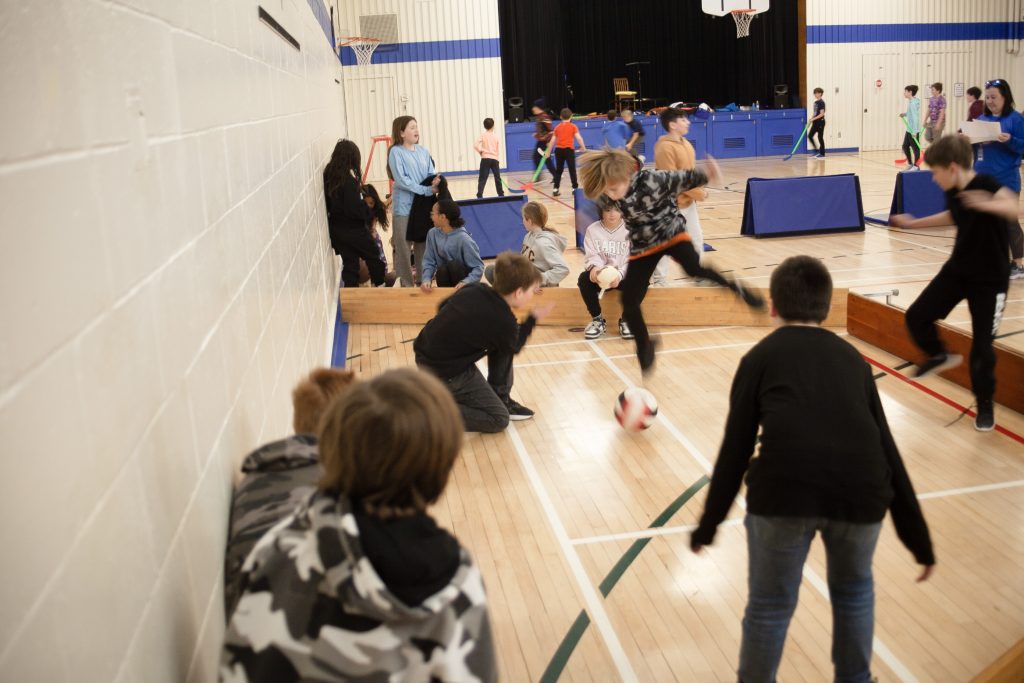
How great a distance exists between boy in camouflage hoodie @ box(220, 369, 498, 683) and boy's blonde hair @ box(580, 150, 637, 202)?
3421mm

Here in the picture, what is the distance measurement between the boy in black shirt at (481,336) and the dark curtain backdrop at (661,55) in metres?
19.0

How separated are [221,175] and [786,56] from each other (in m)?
23.4

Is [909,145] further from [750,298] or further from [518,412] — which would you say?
[518,412]

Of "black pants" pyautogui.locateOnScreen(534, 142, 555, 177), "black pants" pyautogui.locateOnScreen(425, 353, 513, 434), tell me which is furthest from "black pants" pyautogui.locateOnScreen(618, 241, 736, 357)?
"black pants" pyautogui.locateOnScreen(534, 142, 555, 177)

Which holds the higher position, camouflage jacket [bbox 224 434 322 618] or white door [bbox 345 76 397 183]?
white door [bbox 345 76 397 183]

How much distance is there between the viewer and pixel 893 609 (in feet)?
10.8

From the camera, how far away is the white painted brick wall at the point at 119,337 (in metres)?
1.09

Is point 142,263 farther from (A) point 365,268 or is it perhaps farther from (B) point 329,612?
(A) point 365,268

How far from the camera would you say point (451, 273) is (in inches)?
301

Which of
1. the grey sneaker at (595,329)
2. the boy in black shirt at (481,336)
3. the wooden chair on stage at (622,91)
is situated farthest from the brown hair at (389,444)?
the wooden chair on stage at (622,91)

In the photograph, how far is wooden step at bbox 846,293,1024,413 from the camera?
5211 mm

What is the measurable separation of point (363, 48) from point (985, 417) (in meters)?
17.1

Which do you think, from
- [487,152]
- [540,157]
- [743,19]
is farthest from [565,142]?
[743,19]

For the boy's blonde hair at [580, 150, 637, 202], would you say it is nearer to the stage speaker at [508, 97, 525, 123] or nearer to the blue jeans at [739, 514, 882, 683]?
the blue jeans at [739, 514, 882, 683]
